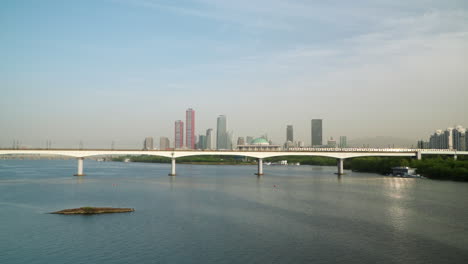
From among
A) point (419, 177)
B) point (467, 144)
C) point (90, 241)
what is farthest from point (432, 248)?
point (467, 144)

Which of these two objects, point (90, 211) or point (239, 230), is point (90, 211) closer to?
point (90, 211)

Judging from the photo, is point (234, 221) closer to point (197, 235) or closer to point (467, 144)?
point (197, 235)

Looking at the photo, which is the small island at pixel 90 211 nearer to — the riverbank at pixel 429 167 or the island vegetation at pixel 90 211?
the island vegetation at pixel 90 211

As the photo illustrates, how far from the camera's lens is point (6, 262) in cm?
2658

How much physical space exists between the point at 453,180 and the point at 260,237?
74501 millimetres

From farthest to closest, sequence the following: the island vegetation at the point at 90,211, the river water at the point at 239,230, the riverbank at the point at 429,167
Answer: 1. the riverbank at the point at 429,167
2. the island vegetation at the point at 90,211
3. the river water at the point at 239,230

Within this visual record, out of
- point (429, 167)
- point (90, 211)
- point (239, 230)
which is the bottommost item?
point (239, 230)

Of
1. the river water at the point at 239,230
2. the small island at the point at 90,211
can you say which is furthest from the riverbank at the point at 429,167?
the small island at the point at 90,211

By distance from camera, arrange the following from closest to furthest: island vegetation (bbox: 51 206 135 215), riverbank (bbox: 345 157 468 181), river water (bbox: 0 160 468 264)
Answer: river water (bbox: 0 160 468 264), island vegetation (bbox: 51 206 135 215), riverbank (bbox: 345 157 468 181)

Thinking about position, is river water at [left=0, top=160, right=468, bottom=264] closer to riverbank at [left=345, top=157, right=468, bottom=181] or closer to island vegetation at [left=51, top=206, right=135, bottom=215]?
island vegetation at [left=51, top=206, right=135, bottom=215]

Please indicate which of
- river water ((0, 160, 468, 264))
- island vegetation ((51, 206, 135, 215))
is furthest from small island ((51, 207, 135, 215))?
river water ((0, 160, 468, 264))

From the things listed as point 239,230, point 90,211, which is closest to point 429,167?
point 239,230

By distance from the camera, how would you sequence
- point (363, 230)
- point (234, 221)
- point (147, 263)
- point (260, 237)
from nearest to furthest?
point (147, 263)
point (260, 237)
point (363, 230)
point (234, 221)

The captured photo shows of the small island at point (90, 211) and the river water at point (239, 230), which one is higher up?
the small island at point (90, 211)
